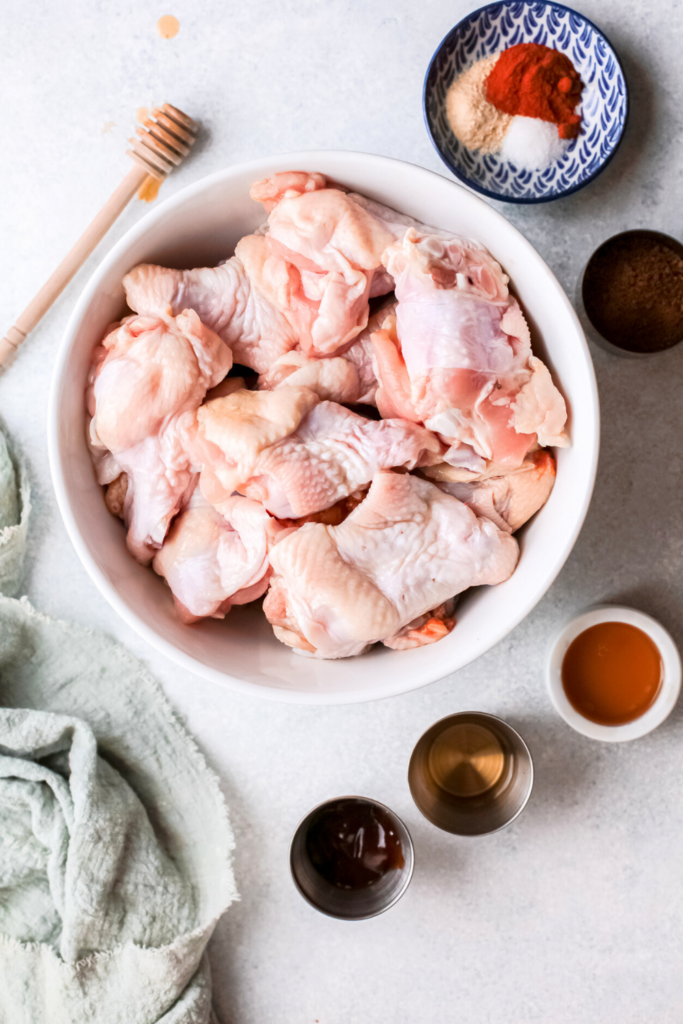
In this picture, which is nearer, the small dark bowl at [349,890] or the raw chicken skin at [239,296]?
the raw chicken skin at [239,296]

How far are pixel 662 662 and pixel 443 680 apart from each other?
18.8 inches

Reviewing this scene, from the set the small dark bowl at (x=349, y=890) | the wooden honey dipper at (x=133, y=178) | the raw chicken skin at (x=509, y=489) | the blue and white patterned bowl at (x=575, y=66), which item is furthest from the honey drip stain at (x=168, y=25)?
the small dark bowl at (x=349, y=890)

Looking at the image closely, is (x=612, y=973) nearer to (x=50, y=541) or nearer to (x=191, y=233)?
(x=50, y=541)

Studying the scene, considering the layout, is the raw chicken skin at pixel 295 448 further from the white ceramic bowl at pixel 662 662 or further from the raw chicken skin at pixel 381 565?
the white ceramic bowl at pixel 662 662

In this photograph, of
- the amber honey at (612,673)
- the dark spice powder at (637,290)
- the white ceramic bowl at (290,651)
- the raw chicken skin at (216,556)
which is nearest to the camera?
the white ceramic bowl at (290,651)

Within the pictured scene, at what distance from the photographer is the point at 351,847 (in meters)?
1.75

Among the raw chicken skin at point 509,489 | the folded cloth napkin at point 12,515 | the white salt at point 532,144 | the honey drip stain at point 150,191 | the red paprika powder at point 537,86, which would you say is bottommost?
the folded cloth napkin at point 12,515

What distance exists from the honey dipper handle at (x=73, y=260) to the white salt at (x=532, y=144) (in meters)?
0.78

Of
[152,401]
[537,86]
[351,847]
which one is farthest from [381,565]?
[537,86]

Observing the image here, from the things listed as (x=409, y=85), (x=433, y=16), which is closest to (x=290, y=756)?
(x=409, y=85)

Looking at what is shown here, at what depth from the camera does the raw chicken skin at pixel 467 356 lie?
1251mm

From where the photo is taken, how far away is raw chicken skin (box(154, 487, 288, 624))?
4.39 feet

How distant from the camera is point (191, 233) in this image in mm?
1367

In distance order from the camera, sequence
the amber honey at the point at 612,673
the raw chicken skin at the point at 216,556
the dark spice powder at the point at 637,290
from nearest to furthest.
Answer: the raw chicken skin at the point at 216,556
the dark spice powder at the point at 637,290
the amber honey at the point at 612,673
